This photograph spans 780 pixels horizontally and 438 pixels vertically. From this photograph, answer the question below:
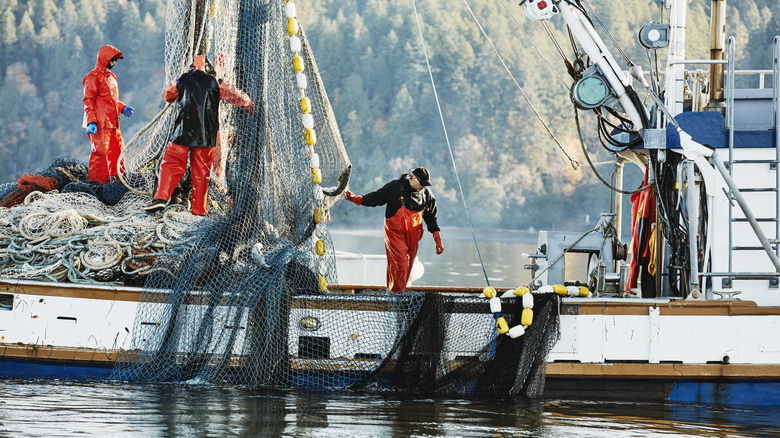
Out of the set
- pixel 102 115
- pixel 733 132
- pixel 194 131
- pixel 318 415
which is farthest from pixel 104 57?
pixel 733 132

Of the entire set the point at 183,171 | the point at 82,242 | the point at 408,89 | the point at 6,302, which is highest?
the point at 408,89

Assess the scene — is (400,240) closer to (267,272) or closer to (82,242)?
(267,272)

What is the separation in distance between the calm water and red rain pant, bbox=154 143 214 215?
5.98ft

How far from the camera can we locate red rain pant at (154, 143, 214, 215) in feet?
26.2

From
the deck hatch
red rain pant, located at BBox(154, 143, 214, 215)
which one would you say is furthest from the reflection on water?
red rain pant, located at BBox(154, 143, 214, 215)

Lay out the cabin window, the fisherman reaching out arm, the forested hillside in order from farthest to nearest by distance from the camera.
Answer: the forested hillside
the fisherman reaching out arm
the cabin window

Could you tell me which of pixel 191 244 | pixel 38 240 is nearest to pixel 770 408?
pixel 191 244

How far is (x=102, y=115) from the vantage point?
31.2ft

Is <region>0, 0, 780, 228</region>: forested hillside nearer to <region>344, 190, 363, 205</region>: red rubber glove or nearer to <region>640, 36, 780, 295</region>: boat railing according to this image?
<region>344, 190, 363, 205</region>: red rubber glove

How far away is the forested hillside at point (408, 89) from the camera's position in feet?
181

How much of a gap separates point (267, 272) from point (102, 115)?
139 inches

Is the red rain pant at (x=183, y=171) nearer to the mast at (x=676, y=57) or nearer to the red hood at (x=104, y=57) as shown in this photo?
the red hood at (x=104, y=57)

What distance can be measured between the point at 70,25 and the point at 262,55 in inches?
2295

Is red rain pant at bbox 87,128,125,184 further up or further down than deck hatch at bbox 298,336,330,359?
further up
